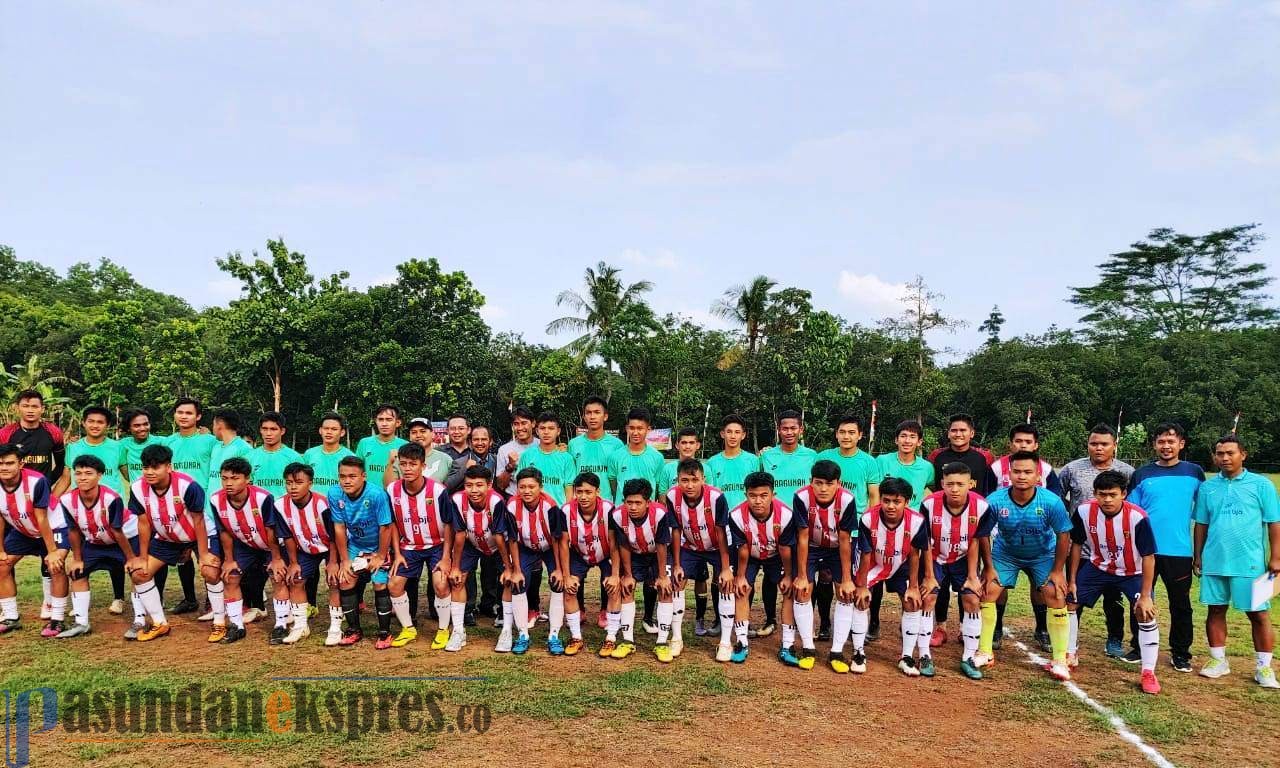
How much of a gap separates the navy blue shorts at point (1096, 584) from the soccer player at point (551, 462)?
15.0ft

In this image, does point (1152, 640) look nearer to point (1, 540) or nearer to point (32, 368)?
point (1, 540)

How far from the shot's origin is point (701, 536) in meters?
6.55

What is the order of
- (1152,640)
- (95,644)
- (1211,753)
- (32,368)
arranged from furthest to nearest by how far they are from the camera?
(32,368) → (95,644) → (1152,640) → (1211,753)

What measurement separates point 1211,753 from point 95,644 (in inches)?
338

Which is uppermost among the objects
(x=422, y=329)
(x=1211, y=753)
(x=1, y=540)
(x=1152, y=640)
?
(x=422, y=329)

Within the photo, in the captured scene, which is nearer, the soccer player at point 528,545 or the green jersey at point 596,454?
the soccer player at point 528,545

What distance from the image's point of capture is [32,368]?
3422cm

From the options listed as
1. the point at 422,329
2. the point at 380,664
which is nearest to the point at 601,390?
the point at 422,329

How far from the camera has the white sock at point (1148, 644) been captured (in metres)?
5.76

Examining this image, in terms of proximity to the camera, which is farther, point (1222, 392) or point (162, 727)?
point (1222, 392)

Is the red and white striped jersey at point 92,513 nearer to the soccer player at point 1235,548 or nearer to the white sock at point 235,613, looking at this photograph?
the white sock at point 235,613

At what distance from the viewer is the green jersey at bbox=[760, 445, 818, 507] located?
7.11 m

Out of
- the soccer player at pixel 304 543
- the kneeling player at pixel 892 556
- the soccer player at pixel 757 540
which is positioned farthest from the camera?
the soccer player at pixel 304 543

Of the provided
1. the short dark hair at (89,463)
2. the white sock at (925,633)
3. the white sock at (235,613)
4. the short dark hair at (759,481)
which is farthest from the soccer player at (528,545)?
the short dark hair at (89,463)
